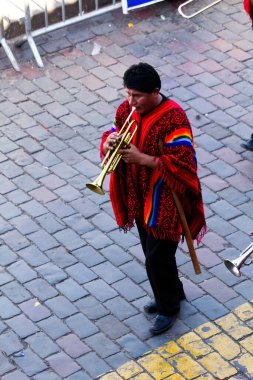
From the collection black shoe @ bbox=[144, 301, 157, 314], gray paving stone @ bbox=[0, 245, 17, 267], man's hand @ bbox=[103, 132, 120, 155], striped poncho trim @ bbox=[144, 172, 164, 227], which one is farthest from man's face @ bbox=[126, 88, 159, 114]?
gray paving stone @ bbox=[0, 245, 17, 267]

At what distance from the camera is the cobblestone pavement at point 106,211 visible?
20.9 feet

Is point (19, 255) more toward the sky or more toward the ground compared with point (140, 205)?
more toward the ground

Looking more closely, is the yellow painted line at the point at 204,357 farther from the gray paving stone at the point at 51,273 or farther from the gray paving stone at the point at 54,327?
the gray paving stone at the point at 51,273

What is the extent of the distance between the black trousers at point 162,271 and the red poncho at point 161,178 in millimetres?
115

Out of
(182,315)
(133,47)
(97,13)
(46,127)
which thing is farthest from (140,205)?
(97,13)

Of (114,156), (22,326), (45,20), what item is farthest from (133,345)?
(45,20)

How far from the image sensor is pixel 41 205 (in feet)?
25.1

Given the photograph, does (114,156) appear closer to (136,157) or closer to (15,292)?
(136,157)

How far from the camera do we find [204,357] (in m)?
6.32

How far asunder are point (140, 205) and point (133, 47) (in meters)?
3.80

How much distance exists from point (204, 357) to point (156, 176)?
130 cm

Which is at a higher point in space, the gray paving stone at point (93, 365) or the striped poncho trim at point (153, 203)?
the striped poncho trim at point (153, 203)

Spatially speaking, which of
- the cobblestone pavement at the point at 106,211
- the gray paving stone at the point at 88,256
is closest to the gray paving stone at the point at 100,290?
the cobblestone pavement at the point at 106,211

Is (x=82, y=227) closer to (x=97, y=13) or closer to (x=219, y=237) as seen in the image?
(x=219, y=237)
